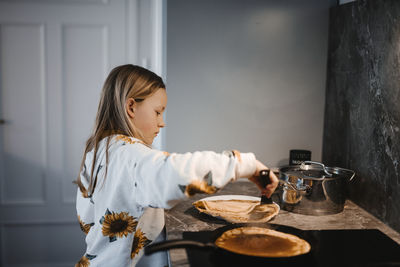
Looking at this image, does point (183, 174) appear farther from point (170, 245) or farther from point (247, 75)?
point (247, 75)

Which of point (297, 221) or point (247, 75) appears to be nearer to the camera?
point (297, 221)

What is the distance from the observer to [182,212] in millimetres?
1309

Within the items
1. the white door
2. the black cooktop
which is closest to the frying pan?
the black cooktop

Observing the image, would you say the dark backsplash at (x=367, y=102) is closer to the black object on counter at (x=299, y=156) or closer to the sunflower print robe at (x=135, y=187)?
the black object on counter at (x=299, y=156)

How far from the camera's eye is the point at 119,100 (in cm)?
114

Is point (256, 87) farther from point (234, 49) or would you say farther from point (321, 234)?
point (321, 234)

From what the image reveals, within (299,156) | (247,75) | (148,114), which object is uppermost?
(247,75)

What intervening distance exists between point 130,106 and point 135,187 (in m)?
0.27

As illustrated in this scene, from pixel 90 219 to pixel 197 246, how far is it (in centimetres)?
43

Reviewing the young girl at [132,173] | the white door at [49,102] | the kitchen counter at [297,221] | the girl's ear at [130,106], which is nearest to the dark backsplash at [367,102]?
the kitchen counter at [297,221]

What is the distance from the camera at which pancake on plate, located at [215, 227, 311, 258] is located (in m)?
0.90

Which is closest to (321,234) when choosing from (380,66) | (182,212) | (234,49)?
(182,212)

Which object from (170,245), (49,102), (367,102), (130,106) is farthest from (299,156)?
(49,102)

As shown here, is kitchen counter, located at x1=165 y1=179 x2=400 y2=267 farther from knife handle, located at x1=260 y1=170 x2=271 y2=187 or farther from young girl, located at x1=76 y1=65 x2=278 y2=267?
knife handle, located at x1=260 y1=170 x2=271 y2=187
